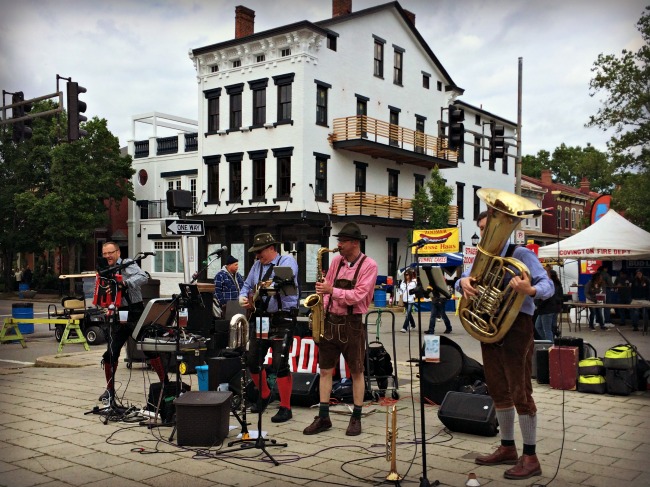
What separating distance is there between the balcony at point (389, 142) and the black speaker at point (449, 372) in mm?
25543

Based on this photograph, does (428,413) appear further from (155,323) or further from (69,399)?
(69,399)

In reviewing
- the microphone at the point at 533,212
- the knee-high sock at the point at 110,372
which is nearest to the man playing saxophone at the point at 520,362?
the microphone at the point at 533,212

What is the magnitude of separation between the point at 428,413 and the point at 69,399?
479cm

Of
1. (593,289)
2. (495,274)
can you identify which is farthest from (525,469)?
(593,289)

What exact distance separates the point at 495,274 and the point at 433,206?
31.6 m

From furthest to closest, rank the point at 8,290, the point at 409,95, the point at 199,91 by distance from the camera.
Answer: the point at 8,290 < the point at 409,95 < the point at 199,91

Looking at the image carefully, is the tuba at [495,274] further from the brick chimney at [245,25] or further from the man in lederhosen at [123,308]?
the brick chimney at [245,25]

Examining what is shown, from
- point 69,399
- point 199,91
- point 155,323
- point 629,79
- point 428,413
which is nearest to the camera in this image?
point 629,79

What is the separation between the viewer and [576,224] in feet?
193

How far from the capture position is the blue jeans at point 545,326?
12.7m

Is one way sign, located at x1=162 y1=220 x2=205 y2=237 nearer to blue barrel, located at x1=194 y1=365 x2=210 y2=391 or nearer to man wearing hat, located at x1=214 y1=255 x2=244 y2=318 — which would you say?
man wearing hat, located at x1=214 y1=255 x2=244 y2=318

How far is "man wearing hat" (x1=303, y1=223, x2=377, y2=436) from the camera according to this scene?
6828 millimetres

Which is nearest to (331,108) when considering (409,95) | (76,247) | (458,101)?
(409,95)

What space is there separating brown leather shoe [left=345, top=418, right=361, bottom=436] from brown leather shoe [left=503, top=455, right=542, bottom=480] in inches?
70.4
